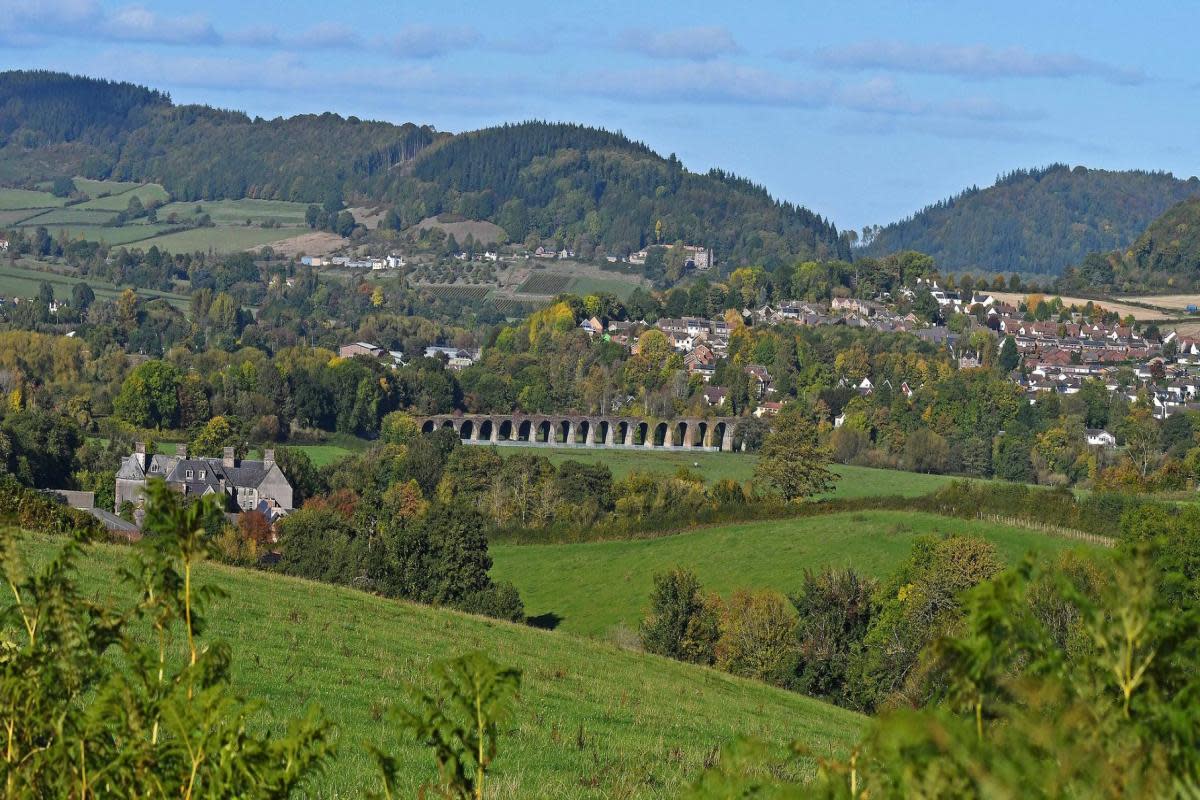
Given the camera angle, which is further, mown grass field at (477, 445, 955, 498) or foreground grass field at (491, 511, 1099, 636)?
mown grass field at (477, 445, 955, 498)

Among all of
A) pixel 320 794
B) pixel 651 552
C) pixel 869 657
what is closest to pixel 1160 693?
pixel 320 794

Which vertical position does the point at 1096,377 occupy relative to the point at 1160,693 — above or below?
below

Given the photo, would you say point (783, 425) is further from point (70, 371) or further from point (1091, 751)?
point (1091, 751)


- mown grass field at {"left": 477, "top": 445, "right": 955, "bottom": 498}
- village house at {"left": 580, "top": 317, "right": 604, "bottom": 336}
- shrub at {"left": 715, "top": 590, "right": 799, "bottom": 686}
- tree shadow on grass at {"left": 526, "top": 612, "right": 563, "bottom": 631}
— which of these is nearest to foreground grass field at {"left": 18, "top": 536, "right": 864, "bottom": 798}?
shrub at {"left": 715, "top": 590, "right": 799, "bottom": 686}

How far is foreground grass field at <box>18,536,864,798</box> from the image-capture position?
11.4 m

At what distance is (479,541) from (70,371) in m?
83.3

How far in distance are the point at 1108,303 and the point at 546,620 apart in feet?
506

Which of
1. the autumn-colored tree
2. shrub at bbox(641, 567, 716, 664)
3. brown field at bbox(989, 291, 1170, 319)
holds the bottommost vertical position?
the autumn-colored tree

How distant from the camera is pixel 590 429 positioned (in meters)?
130

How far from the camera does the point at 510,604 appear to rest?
41188mm

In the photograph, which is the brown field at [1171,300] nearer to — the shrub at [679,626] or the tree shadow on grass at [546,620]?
the tree shadow on grass at [546,620]

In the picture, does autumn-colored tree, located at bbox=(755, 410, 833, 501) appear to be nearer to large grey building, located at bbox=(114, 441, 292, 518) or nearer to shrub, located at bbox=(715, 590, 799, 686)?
large grey building, located at bbox=(114, 441, 292, 518)

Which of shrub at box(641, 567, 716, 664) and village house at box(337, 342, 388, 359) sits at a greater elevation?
shrub at box(641, 567, 716, 664)

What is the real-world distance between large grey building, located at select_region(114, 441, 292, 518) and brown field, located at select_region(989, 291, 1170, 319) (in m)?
124
